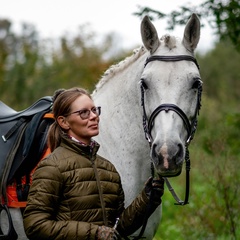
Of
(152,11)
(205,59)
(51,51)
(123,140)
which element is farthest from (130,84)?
(205,59)

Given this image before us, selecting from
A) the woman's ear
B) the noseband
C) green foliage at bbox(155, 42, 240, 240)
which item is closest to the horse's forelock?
the noseband

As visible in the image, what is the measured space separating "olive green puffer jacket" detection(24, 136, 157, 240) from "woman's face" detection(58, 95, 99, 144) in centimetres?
7

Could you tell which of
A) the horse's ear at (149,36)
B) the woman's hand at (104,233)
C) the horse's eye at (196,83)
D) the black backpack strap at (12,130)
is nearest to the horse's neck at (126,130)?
the horse's ear at (149,36)

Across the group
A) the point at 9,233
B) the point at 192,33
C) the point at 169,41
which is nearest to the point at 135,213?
the point at 9,233

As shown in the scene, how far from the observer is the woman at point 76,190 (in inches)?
114

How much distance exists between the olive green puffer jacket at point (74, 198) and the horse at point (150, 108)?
33 centimetres

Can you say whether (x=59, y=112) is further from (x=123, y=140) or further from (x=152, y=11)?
(x=152, y=11)

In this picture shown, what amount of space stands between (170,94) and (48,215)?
1075mm

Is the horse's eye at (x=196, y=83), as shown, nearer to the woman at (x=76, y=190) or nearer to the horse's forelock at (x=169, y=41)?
the horse's forelock at (x=169, y=41)

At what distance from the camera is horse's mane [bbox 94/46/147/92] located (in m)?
3.93

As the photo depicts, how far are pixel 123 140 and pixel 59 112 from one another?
2.72 ft

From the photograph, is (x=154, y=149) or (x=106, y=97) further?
(x=106, y=97)

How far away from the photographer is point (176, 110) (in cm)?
323

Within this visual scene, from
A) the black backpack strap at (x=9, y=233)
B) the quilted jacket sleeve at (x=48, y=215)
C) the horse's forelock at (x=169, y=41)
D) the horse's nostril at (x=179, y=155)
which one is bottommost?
the black backpack strap at (x=9, y=233)
